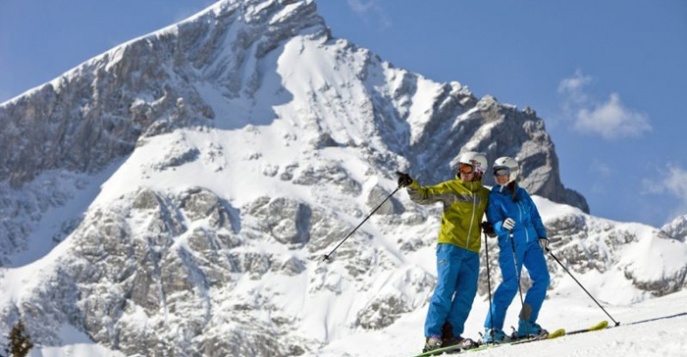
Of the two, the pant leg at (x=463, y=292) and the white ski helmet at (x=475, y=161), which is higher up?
the white ski helmet at (x=475, y=161)

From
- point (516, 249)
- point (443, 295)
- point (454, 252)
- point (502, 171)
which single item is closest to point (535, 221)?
point (516, 249)

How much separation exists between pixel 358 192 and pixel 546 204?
116 feet

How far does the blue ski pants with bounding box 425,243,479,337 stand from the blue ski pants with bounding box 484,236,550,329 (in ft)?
1.00

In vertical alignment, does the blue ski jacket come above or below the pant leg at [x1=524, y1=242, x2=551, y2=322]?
above

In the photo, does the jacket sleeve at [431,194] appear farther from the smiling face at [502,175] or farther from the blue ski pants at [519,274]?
the blue ski pants at [519,274]

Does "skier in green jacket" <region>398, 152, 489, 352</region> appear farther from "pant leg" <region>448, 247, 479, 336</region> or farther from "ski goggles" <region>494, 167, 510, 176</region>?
"ski goggles" <region>494, 167, 510, 176</region>

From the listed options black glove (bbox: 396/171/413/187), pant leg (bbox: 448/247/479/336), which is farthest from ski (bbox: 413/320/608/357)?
black glove (bbox: 396/171/413/187)

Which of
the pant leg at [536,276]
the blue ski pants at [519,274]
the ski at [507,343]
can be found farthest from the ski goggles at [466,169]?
the ski at [507,343]

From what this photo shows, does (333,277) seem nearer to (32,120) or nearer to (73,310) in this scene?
(73,310)

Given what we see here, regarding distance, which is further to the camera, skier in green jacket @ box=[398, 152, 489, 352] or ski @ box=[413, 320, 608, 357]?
skier in green jacket @ box=[398, 152, 489, 352]

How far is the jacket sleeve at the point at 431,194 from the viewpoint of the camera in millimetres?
10898

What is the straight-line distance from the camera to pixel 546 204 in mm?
193125

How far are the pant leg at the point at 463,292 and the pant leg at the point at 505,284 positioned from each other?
0.88ft

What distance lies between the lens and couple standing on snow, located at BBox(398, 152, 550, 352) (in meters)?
10.8
